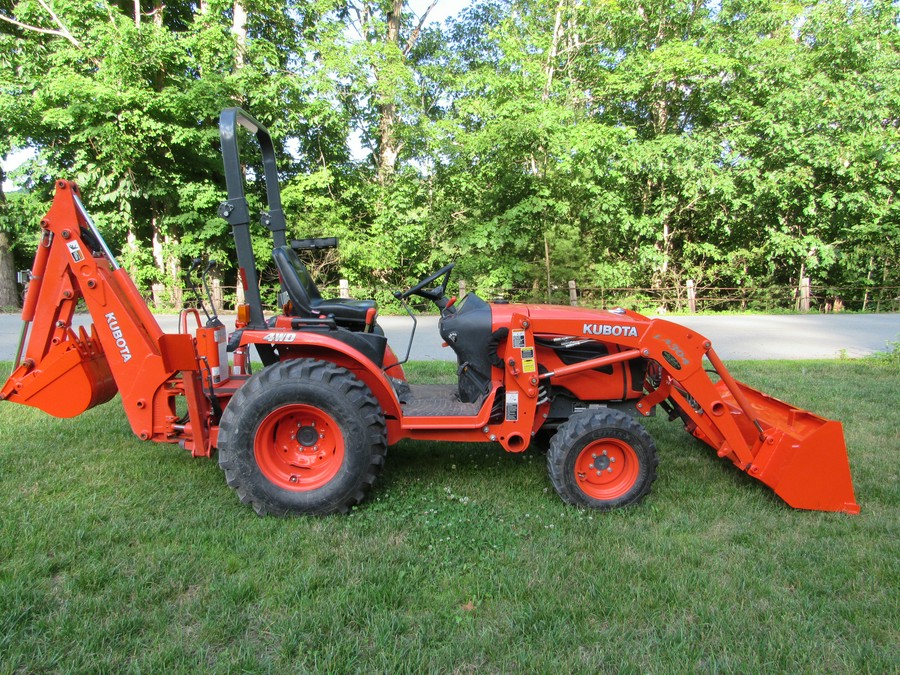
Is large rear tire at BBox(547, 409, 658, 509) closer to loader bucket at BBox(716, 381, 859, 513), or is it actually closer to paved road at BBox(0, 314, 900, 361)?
loader bucket at BBox(716, 381, 859, 513)

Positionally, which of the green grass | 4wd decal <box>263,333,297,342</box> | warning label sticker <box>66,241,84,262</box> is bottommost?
the green grass

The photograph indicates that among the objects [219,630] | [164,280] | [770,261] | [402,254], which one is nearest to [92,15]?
[164,280]

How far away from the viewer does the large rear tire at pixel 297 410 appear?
9.54 ft

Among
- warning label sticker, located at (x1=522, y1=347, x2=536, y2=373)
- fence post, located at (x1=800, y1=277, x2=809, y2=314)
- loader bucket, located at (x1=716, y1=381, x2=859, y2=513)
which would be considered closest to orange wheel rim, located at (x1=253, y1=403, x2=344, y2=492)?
warning label sticker, located at (x1=522, y1=347, x2=536, y2=373)

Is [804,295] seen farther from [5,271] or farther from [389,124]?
[5,271]

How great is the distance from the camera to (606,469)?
313 cm

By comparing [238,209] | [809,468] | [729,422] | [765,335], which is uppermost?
[238,209]

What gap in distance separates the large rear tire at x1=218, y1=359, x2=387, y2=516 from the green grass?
0.13 metres

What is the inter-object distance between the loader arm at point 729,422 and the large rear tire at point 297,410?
3.41 feet

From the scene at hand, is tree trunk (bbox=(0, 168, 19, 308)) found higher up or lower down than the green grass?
higher up

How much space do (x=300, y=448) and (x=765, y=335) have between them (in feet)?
31.2

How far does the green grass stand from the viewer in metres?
1.93

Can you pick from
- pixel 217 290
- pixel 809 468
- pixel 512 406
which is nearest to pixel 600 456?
pixel 512 406

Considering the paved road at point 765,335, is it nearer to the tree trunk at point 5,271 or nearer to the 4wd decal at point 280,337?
the tree trunk at point 5,271
